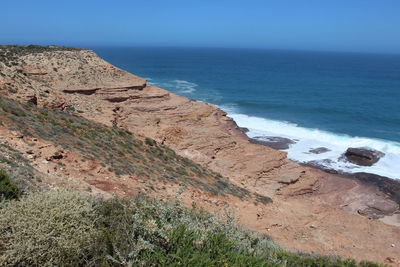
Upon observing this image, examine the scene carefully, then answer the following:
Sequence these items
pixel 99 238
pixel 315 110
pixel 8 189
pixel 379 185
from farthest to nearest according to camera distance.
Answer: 1. pixel 315 110
2. pixel 379 185
3. pixel 8 189
4. pixel 99 238

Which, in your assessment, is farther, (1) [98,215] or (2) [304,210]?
(2) [304,210]

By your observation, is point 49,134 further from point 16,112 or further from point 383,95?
point 383,95

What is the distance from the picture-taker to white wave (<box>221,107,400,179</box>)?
2912cm

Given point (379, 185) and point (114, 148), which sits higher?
point (114, 148)

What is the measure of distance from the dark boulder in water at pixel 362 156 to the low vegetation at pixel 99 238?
87.4 feet

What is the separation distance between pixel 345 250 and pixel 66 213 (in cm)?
1253

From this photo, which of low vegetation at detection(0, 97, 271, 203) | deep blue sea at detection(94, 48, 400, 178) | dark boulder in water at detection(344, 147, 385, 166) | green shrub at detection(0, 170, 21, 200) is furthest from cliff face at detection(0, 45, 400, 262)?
deep blue sea at detection(94, 48, 400, 178)

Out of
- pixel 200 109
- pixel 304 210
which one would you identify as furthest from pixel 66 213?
pixel 200 109

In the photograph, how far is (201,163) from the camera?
22250mm

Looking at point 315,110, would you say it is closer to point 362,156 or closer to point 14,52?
point 362,156

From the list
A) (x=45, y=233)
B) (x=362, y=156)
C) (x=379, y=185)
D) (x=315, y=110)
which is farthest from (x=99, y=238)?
(x=315, y=110)

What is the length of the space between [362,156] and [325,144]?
4.91 meters

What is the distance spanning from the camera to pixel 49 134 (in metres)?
13.4

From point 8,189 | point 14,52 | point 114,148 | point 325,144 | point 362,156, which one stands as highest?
point 14,52
